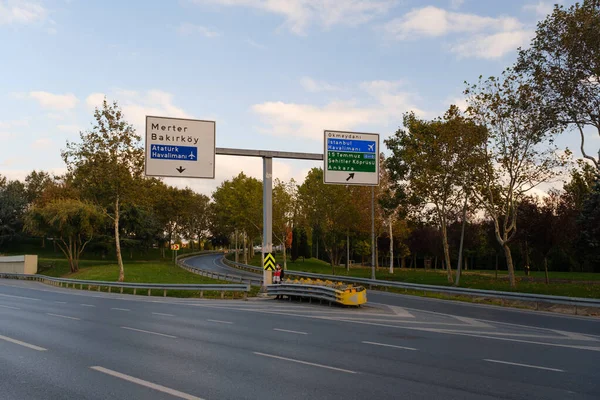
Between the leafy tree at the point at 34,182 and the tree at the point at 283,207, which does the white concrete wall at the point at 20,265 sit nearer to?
the tree at the point at 283,207

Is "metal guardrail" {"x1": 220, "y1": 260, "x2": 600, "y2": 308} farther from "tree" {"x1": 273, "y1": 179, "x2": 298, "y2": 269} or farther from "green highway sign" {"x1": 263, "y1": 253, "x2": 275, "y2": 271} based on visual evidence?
"tree" {"x1": 273, "y1": 179, "x2": 298, "y2": 269}

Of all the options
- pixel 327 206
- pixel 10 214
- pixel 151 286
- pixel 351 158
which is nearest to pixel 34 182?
pixel 10 214

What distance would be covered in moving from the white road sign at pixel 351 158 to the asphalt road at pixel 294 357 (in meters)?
10.1

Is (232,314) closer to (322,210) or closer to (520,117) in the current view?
(520,117)

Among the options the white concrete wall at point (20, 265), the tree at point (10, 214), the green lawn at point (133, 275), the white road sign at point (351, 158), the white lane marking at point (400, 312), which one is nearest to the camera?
the white lane marking at point (400, 312)

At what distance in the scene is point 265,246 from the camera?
96.4 ft

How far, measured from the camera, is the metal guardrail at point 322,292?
23.9m

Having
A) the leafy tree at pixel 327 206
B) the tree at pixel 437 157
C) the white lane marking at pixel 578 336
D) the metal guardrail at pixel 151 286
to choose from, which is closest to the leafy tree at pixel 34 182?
the metal guardrail at pixel 151 286

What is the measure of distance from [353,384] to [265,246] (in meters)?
21.0

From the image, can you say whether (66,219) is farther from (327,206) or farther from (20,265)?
(327,206)

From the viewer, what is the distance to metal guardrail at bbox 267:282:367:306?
23.9 meters

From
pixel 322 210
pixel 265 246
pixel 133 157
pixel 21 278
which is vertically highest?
pixel 133 157

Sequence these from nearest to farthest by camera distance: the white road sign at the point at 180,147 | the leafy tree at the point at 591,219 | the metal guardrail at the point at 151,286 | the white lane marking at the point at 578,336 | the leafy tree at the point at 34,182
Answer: the white lane marking at the point at 578,336 < the white road sign at the point at 180,147 < the metal guardrail at the point at 151,286 < the leafy tree at the point at 591,219 < the leafy tree at the point at 34,182

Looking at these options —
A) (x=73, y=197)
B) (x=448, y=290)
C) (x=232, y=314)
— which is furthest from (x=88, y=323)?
(x=73, y=197)
